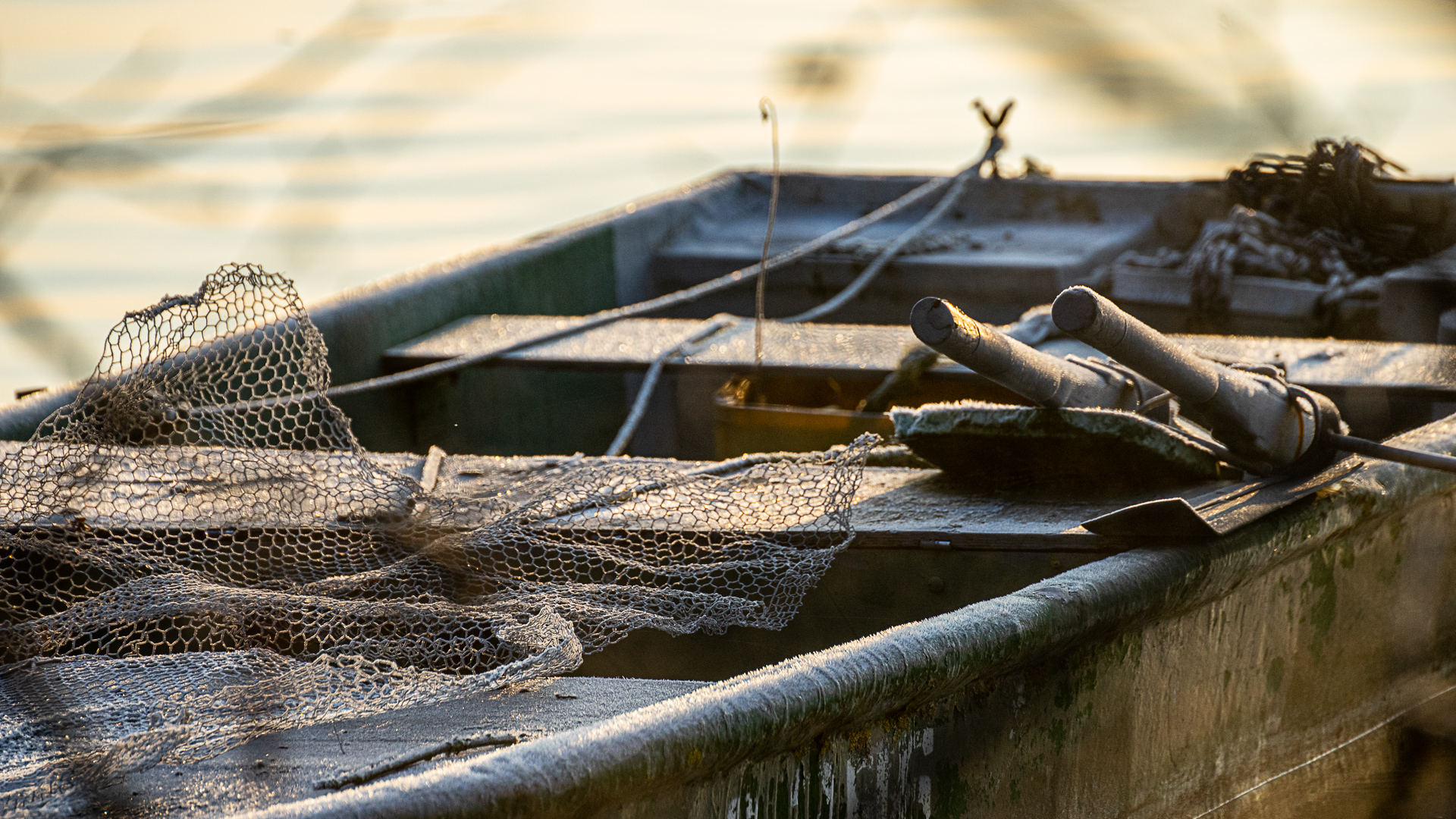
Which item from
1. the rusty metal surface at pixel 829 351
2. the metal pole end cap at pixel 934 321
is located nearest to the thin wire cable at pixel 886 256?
the rusty metal surface at pixel 829 351

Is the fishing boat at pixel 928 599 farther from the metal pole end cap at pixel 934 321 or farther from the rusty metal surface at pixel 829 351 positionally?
the metal pole end cap at pixel 934 321

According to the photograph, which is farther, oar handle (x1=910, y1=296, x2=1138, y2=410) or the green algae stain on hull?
oar handle (x1=910, y1=296, x2=1138, y2=410)

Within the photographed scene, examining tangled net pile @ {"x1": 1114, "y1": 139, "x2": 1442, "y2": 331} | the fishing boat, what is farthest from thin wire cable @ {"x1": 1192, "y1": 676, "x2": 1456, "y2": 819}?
tangled net pile @ {"x1": 1114, "y1": 139, "x2": 1442, "y2": 331}

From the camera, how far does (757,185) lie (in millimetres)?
7816

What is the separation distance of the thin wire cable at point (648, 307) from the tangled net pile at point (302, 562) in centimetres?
26

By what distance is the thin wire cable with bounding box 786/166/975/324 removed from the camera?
19.3 ft

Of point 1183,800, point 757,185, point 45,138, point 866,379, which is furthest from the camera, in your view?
point 757,185

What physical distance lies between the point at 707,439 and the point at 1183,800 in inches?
92.4

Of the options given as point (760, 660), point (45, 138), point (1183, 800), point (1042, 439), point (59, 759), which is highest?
point (45, 138)

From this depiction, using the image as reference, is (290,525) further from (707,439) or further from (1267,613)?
(707,439)

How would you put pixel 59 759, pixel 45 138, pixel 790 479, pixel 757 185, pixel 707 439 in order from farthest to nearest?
pixel 757 185 < pixel 707 439 < pixel 790 479 < pixel 59 759 < pixel 45 138

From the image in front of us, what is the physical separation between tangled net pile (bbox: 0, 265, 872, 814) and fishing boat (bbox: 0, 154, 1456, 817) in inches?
3.4

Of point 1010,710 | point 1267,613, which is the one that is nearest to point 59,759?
point 1010,710

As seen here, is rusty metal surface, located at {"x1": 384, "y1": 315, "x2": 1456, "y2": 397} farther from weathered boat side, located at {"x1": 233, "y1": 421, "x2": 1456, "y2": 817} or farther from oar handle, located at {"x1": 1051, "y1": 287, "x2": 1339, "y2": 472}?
oar handle, located at {"x1": 1051, "y1": 287, "x2": 1339, "y2": 472}
